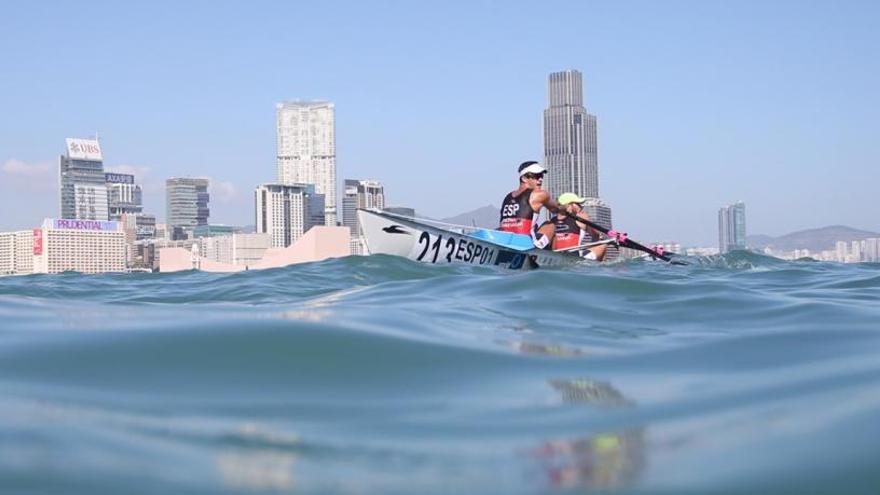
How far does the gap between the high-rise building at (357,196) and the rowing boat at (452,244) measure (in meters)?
173

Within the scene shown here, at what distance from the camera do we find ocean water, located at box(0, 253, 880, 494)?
4.33ft

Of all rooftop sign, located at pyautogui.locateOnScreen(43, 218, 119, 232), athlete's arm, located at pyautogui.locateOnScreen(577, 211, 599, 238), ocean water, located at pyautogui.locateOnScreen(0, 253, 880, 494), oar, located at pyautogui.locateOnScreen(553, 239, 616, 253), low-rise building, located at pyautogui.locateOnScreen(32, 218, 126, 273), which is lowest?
ocean water, located at pyautogui.locateOnScreen(0, 253, 880, 494)

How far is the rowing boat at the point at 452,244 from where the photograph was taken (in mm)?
11680

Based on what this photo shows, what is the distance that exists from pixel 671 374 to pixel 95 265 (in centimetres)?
15360

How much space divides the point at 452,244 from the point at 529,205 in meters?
1.23

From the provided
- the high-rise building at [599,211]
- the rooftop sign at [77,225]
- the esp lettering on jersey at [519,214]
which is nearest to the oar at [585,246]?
the esp lettering on jersey at [519,214]

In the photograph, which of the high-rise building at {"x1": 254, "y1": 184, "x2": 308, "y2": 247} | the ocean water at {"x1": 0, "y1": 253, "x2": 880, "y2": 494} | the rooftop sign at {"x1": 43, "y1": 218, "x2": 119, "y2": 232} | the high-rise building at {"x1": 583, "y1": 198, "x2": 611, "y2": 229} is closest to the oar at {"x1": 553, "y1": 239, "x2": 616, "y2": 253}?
the ocean water at {"x1": 0, "y1": 253, "x2": 880, "y2": 494}

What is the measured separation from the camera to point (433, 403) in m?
2.03

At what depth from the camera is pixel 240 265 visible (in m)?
147

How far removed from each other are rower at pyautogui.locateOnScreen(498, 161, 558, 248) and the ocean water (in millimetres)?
7819

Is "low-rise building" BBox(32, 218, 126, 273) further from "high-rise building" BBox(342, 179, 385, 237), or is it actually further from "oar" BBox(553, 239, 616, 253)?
"oar" BBox(553, 239, 616, 253)

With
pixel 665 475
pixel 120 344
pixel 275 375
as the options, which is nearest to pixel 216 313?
pixel 120 344

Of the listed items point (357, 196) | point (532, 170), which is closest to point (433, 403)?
point (532, 170)

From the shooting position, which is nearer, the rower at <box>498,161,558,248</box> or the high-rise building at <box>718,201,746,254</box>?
the rower at <box>498,161,558,248</box>
